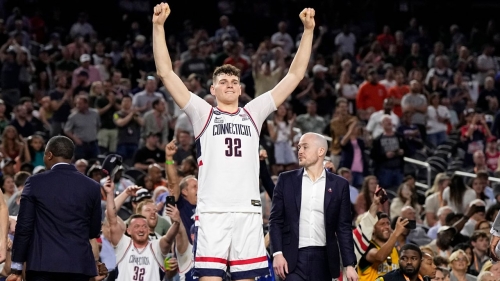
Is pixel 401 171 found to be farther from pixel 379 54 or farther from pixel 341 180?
pixel 341 180

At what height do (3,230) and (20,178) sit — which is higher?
(20,178)

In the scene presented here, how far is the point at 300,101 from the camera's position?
2227cm

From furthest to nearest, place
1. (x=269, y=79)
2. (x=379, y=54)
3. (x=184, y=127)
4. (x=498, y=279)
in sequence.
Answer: (x=379, y=54), (x=269, y=79), (x=184, y=127), (x=498, y=279)

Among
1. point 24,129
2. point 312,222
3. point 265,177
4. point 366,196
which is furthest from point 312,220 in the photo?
point 24,129

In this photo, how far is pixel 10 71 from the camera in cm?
2038

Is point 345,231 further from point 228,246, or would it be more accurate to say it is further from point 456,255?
point 456,255

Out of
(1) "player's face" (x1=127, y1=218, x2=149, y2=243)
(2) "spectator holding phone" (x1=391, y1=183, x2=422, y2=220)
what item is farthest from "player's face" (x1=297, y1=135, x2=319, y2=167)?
(2) "spectator holding phone" (x1=391, y1=183, x2=422, y2=220)

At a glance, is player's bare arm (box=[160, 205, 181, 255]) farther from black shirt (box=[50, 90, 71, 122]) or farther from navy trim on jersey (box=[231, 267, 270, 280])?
black shirt (box=[50, 90, 71, 122])

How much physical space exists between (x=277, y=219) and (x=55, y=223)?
6.40ft

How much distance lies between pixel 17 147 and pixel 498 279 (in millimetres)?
8266

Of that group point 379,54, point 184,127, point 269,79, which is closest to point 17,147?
point 184,127

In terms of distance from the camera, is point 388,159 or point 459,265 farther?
point 388,159

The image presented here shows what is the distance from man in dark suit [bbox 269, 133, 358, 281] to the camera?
9070 mm

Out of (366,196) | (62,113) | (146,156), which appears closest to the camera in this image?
(366,196)
